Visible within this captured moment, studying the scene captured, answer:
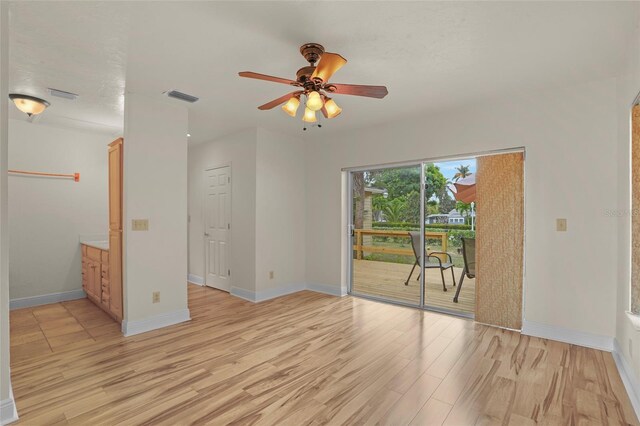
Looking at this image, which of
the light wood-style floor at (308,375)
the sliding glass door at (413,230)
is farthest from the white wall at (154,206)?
the sliding glass door at (413,230)

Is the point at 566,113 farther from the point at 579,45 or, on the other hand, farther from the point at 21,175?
the point at 21,175

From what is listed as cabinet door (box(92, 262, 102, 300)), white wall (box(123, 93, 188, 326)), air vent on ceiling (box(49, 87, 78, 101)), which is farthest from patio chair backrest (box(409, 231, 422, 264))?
air vent on ceiling (box(49, 87, 78, 101))

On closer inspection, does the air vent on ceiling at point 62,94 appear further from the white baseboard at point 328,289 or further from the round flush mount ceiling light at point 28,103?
the white baseboard at point 328,289

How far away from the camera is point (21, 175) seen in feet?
13.5

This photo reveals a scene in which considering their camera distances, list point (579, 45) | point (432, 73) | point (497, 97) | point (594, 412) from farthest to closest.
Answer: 1. point (497, 97)
2. point (432, 73)
3. point (579, 45)
4. point (594, 412)

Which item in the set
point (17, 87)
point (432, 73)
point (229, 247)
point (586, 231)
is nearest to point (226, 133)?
point (229, 247)

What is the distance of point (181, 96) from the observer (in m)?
3.27

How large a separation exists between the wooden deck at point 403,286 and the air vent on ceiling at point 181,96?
128 inches

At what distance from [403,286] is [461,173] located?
205cm

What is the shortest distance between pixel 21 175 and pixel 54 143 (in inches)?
23.4

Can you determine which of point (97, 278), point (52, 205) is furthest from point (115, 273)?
point (52, 205)

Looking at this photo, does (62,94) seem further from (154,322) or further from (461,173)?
(461,173)

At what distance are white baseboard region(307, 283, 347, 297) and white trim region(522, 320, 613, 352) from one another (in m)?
2.34

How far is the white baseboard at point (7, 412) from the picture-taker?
1.79 metres
